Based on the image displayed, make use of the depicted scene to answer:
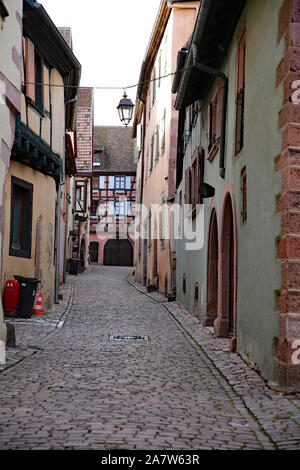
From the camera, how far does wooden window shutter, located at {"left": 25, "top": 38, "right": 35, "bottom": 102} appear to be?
14.2 m

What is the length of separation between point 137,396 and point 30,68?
32.3ft

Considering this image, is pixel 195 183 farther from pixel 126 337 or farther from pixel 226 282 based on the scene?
pixel 126 337

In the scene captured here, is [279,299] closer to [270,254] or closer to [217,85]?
[270,254]

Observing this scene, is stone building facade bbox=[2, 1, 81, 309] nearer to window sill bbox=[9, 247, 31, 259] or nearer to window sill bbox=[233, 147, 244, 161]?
window sill bbox=[9, 247, 31, 259]

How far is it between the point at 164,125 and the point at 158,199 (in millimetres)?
3192

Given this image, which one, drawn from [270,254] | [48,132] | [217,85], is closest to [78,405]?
[270,254]

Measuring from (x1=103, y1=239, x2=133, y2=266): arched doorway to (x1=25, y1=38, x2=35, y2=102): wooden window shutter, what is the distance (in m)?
37.8

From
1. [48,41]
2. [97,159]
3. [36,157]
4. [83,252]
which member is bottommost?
[83,252]

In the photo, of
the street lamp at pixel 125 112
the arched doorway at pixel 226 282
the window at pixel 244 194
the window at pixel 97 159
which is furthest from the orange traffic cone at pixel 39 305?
the window at pixel 97 159

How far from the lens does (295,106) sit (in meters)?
6.67

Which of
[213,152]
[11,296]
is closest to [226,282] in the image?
[213,152]

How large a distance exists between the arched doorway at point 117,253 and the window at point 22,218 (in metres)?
37.7

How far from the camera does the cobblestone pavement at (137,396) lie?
477 cm

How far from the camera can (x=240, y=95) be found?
9.81 metres
